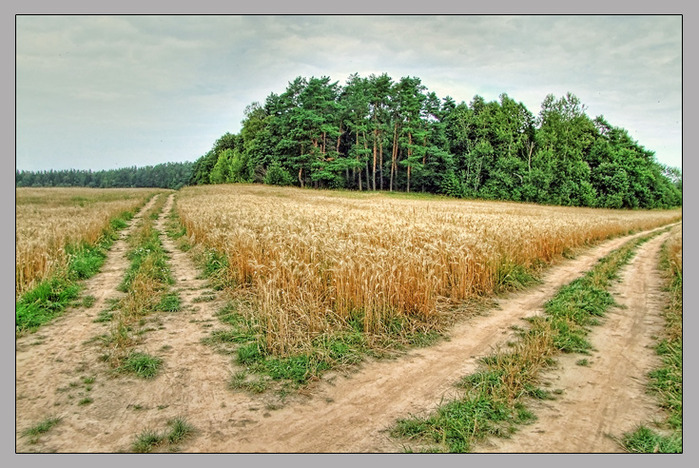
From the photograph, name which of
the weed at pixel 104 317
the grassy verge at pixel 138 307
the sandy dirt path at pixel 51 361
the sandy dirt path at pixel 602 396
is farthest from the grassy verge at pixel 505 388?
the weed at pixel 104 317

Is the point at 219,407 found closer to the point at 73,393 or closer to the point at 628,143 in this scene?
the point at 73,393

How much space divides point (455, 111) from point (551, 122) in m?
14.4

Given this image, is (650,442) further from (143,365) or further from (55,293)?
(55,293)

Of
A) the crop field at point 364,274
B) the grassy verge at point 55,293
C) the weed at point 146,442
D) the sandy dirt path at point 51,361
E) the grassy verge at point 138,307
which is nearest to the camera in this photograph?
the weed at point 146,442

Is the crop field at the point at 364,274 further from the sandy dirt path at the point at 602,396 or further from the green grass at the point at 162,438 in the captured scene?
the sandy dirt path at the point at 602,396

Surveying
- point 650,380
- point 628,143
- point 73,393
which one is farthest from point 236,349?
point 628,143

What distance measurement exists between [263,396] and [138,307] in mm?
4028

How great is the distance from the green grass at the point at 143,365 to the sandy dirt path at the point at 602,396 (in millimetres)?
3946

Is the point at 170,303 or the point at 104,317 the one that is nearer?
the point at 104,317

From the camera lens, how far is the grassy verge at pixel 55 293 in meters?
6.39

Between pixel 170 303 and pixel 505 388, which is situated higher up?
pixel 170 303

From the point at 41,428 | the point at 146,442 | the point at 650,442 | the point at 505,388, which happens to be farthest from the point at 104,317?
the point at 650,442

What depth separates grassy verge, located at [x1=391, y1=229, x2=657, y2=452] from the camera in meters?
3.62

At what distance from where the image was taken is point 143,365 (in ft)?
16.3
